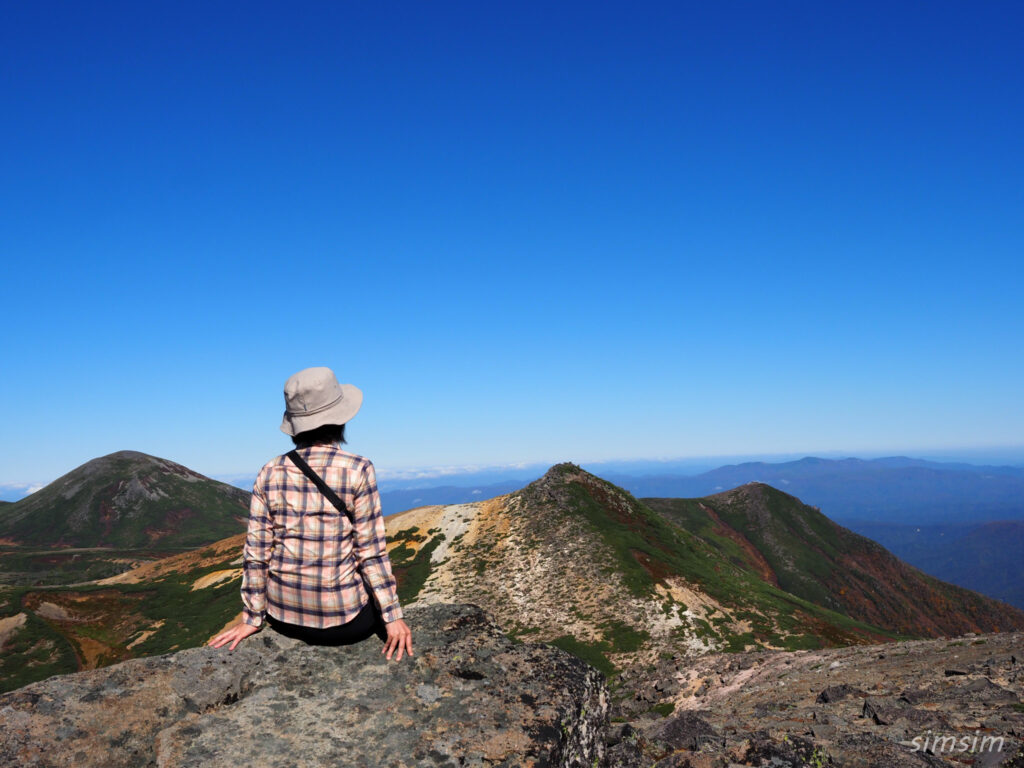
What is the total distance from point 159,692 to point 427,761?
3144 mm

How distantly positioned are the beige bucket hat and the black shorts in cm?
238

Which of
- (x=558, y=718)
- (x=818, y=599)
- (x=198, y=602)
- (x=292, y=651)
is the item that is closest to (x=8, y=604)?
(x=198, y=602)

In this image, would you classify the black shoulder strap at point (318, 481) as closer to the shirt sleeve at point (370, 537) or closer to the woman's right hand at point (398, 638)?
the shirt sleeve at point (370, 537)

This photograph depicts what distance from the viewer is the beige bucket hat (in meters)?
6.39

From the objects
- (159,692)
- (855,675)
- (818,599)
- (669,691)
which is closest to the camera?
(159,692)

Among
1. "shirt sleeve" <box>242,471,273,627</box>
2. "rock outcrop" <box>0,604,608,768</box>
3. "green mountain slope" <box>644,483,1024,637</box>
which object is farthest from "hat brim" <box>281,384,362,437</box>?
"green mountain slope" <box>644,483,1024,637</box>

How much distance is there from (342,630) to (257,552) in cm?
144

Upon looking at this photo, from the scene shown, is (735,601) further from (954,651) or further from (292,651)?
(292,651)

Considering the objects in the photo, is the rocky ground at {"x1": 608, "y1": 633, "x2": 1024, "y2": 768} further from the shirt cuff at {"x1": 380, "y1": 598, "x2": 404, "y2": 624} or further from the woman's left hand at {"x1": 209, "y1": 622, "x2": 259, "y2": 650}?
the woman's left hand at {"x1": 209, "y1": 622, "x2": 259, "y2": 650}

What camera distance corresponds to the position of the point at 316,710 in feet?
20.5

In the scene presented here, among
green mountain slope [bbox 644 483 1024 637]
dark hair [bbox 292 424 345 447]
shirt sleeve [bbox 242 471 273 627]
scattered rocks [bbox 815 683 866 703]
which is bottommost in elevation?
green mountain slope [bbox 644 483 1024 637]

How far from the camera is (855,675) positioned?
680 inches

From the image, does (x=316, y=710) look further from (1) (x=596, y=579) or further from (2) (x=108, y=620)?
(2) (x=108, y=620)

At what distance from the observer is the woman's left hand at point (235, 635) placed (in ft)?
22.6
